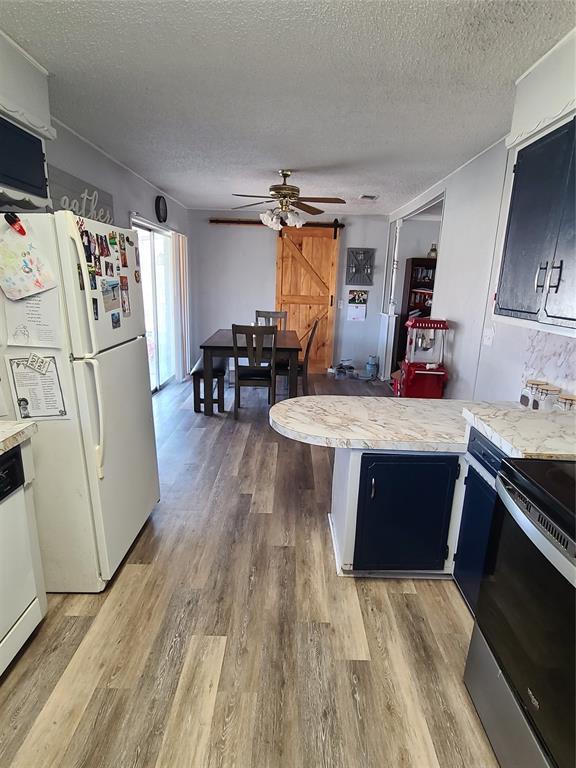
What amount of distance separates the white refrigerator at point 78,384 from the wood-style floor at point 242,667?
0.90ft

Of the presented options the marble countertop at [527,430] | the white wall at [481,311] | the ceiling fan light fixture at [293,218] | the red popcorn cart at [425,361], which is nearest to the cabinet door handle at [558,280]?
the white wall at [481,311]

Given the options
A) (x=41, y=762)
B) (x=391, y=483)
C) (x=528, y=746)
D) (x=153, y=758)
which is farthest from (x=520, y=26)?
(x=41, y=762)

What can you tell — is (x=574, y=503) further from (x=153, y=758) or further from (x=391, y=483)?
(x=153, y=758)

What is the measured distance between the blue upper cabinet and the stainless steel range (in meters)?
0.68

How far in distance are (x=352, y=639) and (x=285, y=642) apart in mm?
287

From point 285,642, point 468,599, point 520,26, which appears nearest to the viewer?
point 520,26

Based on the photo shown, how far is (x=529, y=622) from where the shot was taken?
1.16 m

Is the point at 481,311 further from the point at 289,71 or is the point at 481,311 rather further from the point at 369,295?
the point at 369,295

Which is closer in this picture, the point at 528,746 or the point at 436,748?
the point at 528,746

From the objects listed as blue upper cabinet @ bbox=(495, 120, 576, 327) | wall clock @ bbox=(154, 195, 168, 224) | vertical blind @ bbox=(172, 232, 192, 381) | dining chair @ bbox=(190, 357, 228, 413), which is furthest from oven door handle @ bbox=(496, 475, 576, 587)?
vertical blind @ bbox=(172, 232, 192, 381)

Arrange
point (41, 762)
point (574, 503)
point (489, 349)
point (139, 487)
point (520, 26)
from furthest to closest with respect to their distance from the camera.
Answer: point (489, 349) < point (139, 487) < point (520, 26) < point (41, 762) < point (574, 503)

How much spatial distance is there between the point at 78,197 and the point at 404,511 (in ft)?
9.75

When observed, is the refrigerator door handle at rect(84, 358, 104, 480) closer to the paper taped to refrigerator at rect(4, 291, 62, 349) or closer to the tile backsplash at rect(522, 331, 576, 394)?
the paper taped to refrigerator at rect(4, 291, 62, 349)

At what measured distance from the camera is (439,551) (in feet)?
6.59
